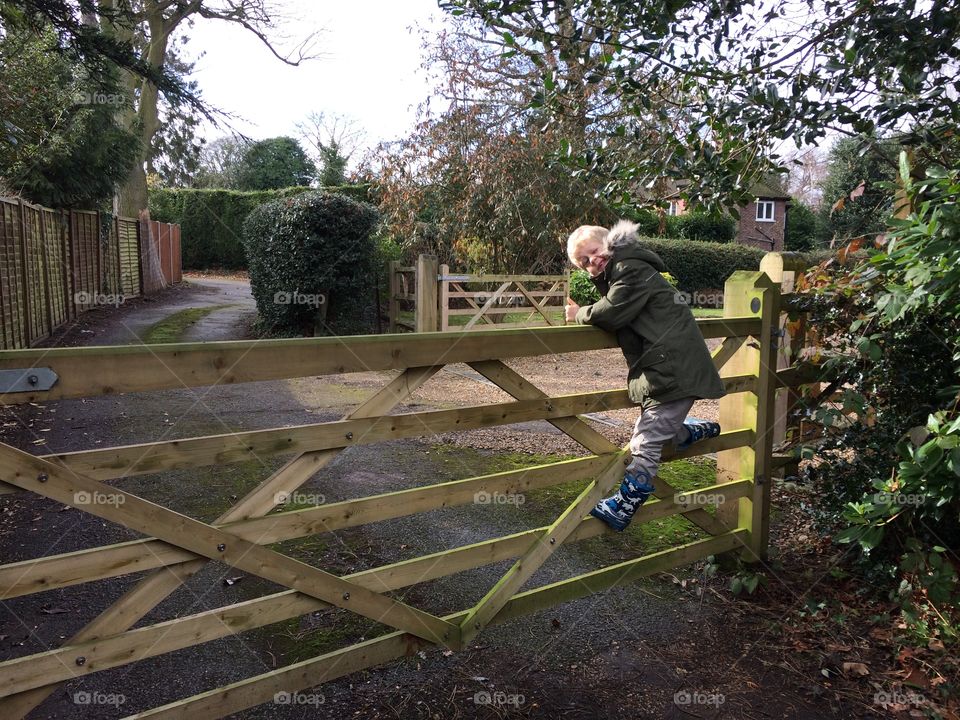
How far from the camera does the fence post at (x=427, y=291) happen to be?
11.8 metres

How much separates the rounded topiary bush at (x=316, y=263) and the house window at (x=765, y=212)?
34.1 meters

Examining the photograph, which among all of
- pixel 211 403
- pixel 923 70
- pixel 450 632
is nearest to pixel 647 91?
pixel 923 70

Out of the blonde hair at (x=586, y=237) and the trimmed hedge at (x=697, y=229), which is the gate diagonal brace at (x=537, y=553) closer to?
the blonde hair at (x=586, y=237)

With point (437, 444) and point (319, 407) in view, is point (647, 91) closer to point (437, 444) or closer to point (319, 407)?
point (437, 444)

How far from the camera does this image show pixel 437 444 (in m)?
6.45

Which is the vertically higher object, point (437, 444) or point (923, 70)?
point (923, 70)

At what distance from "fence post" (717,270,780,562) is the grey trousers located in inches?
32.7

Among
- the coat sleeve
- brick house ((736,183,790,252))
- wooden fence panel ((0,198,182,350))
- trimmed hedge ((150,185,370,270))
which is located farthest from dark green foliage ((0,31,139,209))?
brick house ((736,183,790,252))

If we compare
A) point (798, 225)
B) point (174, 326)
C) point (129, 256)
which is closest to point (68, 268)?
point (174, 326)

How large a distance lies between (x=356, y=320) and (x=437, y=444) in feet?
25.0

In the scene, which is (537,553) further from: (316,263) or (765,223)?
(765,223)

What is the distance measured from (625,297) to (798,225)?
42.1 m

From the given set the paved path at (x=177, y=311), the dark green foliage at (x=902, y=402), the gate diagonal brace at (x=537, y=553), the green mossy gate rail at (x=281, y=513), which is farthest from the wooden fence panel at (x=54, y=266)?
the dark green foliage at (x=902, y=402)

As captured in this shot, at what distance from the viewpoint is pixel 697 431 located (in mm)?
3398
